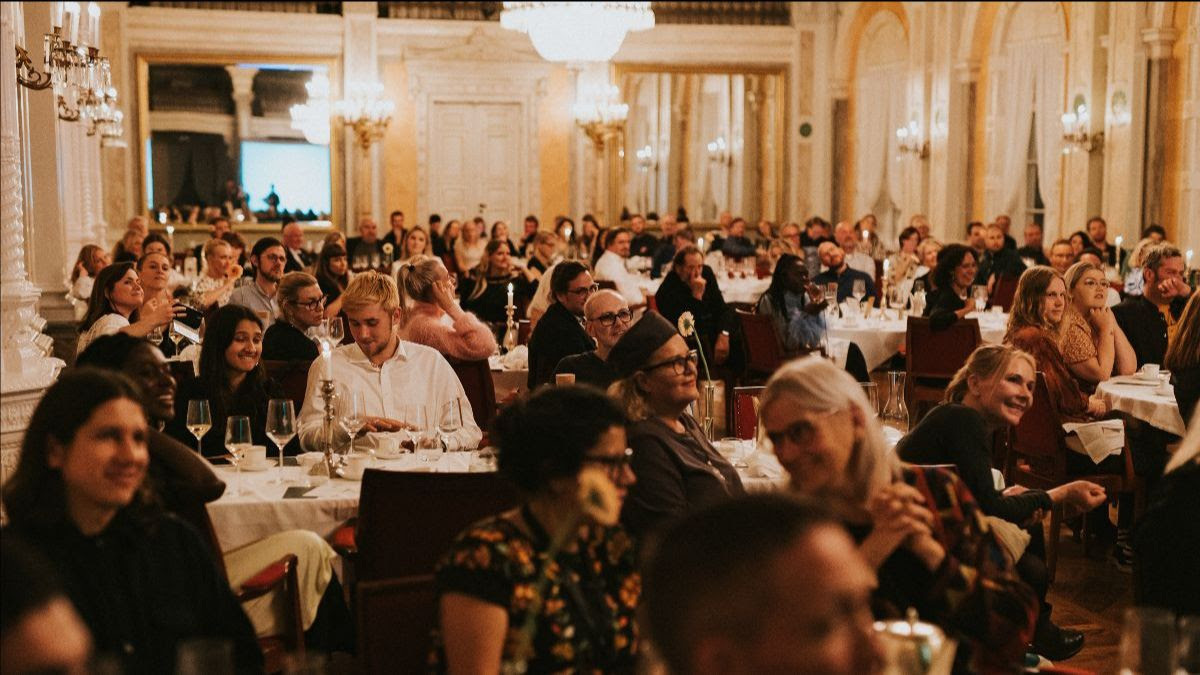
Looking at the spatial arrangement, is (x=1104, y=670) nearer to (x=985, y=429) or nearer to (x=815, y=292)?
(x=985, y=429)

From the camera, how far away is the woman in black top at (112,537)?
255 cm

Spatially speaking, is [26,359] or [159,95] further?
[159,95]

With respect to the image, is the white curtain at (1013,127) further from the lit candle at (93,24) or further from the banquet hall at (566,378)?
the lit candle at (93,24)

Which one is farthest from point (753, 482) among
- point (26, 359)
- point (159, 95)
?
point (159, 95)

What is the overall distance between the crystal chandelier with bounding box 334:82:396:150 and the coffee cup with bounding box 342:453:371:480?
13.2m

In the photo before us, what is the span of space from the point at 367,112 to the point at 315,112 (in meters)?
0.71

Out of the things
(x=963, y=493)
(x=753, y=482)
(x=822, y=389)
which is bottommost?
(x=753, y=482)

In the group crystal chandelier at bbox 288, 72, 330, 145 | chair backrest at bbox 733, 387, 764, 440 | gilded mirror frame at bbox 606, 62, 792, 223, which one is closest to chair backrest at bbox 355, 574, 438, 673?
chair backrest at bbox 733, 387, 764, 440

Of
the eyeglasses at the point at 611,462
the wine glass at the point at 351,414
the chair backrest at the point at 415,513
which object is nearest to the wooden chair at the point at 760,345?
the wine glass at the point at 351,414

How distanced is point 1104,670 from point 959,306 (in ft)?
14.7

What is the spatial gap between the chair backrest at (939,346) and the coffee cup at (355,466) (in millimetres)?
4651

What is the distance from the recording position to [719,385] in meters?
9.41

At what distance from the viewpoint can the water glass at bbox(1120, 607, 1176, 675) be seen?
82.4 inches

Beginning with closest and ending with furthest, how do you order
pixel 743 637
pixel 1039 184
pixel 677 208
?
1. pixel 743 637
2. pixel 1039 184
3. pixel 677 208
